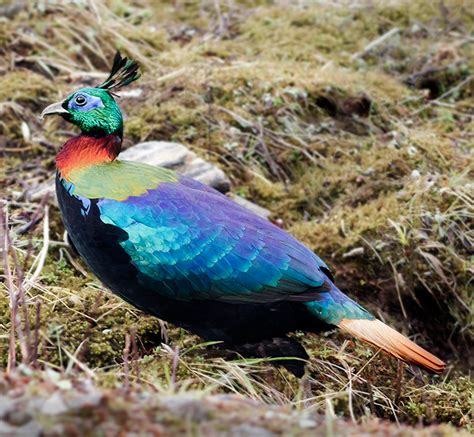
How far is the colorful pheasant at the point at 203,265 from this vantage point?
10.0 feet

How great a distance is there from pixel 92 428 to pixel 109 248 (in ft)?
4.39

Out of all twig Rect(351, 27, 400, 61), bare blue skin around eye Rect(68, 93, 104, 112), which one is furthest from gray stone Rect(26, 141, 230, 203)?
twig Rect(351, 27, 400, 61)

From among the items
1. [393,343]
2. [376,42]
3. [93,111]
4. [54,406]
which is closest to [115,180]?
[93,111]

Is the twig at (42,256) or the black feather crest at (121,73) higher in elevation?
the black feather crest at (121,73)

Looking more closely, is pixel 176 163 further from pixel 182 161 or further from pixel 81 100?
pixel 81 100

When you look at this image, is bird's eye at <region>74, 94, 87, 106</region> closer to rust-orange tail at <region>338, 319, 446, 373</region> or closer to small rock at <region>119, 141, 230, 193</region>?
small rock at <region>119, 141, 230, 193</region>

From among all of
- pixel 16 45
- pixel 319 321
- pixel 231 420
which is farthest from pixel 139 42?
pixel 231 420

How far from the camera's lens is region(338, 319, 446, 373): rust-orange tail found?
3066 mm

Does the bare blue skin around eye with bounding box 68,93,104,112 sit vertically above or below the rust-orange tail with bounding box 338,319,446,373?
above

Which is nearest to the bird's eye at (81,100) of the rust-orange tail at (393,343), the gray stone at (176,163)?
the gray stone at (176,163)

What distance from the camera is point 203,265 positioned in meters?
3.07

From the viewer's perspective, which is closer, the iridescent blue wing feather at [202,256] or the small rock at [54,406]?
the small rock at [54,406]

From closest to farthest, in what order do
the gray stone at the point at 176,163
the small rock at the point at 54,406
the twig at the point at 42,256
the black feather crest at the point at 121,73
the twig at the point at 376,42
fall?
1. the small rock at the point at 54,406
2. the black feather crest at the point at 121,73
3. the twig at the point at 42,256
4. the gray stone at the point at 176,163
5. the twig at the point at 376,42

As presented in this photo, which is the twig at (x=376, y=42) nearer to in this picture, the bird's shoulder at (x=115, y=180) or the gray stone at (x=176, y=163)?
the gray stone at (x=176, y=163)
